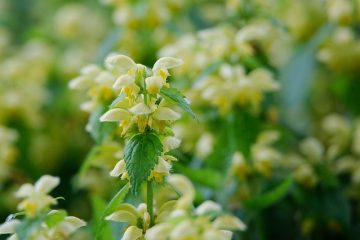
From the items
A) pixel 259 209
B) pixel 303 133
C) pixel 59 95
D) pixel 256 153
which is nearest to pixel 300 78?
pixel 303 133

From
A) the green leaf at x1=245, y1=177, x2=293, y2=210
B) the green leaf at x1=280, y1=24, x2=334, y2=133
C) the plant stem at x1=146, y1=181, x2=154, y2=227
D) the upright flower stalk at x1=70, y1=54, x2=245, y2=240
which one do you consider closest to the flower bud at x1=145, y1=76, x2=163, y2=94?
the upright flower stalk at x1=70, y1=54, x2=245, y2=240

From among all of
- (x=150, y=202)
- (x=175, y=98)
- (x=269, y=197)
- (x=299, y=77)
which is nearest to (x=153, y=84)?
(x=175, y=98)

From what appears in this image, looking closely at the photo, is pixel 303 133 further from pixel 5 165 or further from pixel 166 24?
pixel 5 165

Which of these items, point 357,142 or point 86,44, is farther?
point 86,44

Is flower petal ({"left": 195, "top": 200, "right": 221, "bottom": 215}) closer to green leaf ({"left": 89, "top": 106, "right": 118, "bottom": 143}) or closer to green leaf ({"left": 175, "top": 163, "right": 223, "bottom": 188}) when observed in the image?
green leaf ({"left": 89, "top": 106, "right": 118, "bottom": 143})

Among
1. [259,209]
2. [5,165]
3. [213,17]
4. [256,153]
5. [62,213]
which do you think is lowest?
[62,213]

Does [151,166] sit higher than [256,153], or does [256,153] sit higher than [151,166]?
[256,153]
